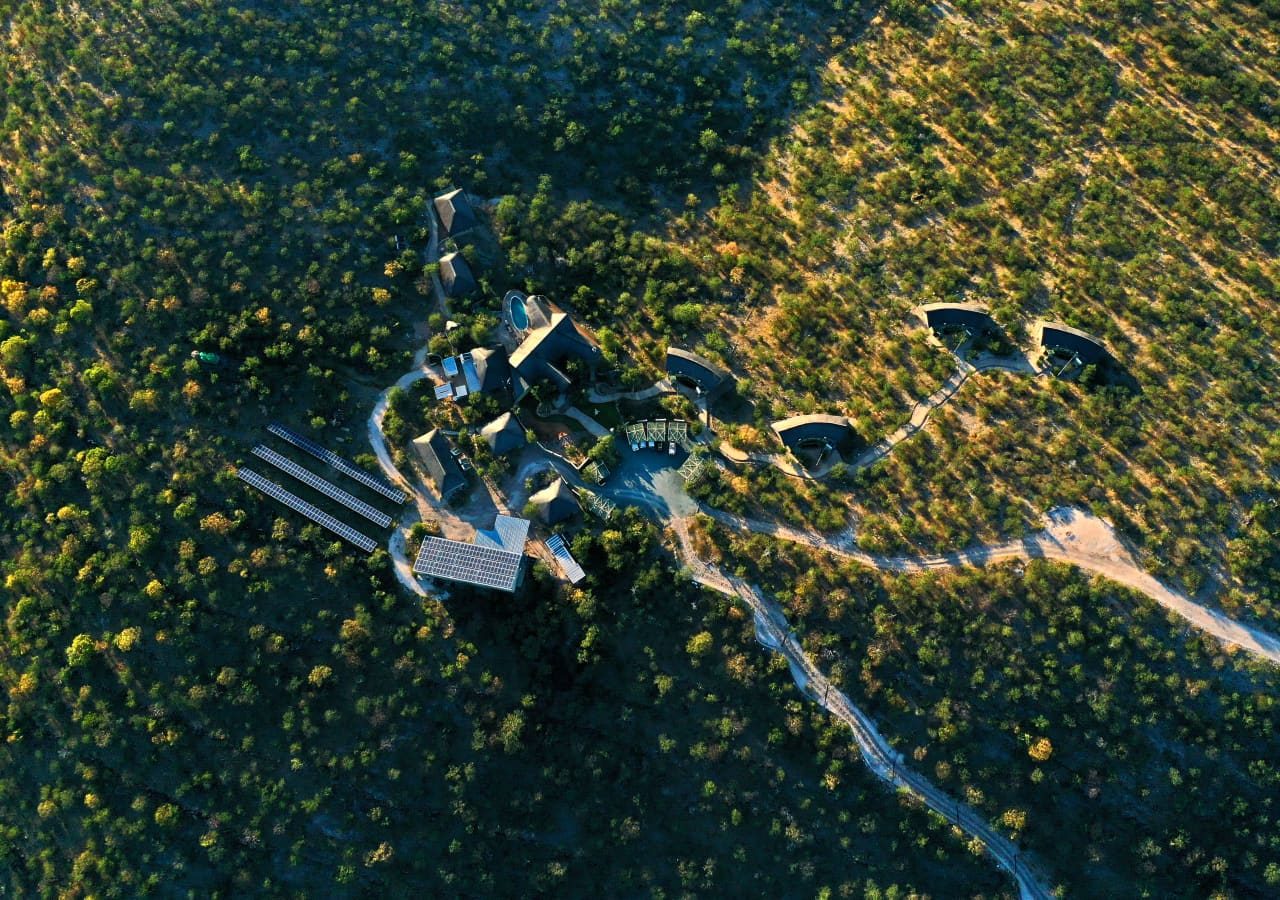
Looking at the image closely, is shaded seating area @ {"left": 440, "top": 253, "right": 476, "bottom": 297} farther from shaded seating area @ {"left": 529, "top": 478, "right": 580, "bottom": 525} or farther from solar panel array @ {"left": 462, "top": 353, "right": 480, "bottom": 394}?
shaded seating area @ {"left": 529, "top": 478, "right": 580, "bottom": 525}

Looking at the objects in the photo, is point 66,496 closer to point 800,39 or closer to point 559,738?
point 559,738

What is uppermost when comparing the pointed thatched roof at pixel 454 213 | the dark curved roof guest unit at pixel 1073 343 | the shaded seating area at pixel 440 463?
the dark curved roof guest unit at pixel 1073 343

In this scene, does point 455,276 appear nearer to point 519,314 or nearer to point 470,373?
point 519,314

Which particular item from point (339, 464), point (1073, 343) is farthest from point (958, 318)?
point (339, 464)

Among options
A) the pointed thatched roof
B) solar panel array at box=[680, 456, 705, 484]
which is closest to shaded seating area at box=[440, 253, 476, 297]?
the pointed thatched roof

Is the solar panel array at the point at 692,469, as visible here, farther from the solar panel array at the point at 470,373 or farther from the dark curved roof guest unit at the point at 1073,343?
the dark curved roof guest unit at the point at 1073,343

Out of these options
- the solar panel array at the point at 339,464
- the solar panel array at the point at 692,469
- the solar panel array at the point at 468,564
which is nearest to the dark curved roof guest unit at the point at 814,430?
the solar panel array at the point at 692,469

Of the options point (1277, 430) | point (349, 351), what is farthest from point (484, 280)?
point (1277, 430)
